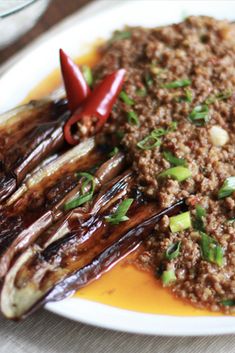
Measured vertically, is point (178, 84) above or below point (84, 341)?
above

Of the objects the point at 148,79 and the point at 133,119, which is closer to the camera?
the point at 133,119

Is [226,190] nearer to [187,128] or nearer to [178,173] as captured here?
[178,173]

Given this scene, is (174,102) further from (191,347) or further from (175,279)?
(191,347)

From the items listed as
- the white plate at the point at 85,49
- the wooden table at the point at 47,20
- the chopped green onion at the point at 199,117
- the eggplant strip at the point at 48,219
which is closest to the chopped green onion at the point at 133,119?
the eggplant strip at the point at 48,219

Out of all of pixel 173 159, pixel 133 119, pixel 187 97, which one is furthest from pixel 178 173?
pixel 187 97

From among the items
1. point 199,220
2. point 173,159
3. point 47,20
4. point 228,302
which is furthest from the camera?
point 47,20

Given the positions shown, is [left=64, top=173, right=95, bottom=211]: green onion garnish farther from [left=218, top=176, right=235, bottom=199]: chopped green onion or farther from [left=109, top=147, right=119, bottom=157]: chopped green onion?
[left=218, top=176, right=235, bottom=199]: chopped green onion

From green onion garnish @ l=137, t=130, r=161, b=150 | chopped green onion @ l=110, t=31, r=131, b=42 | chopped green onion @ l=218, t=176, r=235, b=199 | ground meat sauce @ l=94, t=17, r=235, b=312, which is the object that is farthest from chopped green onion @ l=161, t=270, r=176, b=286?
chopped green onion @ l=110, t=31, r=131, b=42
